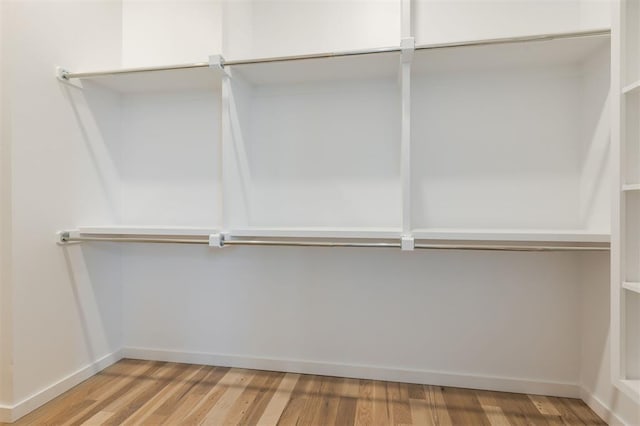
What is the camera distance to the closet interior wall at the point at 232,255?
1635 mm

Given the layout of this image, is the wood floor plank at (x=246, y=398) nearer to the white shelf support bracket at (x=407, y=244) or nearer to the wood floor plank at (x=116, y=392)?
the wood floor plank at (x=116, y=392)

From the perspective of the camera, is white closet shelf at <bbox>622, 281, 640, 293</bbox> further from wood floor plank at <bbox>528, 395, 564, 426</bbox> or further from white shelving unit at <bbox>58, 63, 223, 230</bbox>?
white shelving unit at <bbox>58, 63, 223, 230</bbox>

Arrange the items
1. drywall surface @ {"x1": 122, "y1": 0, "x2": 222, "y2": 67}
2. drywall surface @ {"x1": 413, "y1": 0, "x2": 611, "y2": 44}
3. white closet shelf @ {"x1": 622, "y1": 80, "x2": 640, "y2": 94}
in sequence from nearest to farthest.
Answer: white closet shelf @ {"x1": 622, "y1": 80, "x2": 640, "y2": 94}, drywall surface @ {"x1": 413, "y1": 0, "x2": 611, "y2": 44}, drywall surface @ {"x1": 122, "y1": 0, "x2": 222, "y2": 67}

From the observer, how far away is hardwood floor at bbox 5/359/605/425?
150 centimetres

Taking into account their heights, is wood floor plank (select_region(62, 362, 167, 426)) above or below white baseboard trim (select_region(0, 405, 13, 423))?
below

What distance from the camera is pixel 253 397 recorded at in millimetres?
1682

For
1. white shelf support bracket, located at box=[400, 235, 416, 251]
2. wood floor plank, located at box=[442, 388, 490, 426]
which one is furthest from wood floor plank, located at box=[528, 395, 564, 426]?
white shelf support bracket, located at box=[400, 235, 416, 251]

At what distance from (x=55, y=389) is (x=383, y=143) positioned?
2015 mm

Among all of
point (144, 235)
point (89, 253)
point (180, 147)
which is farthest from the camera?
point (180, 147)

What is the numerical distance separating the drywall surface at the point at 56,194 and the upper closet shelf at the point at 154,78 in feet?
0.29

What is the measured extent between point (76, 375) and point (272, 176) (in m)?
1.44

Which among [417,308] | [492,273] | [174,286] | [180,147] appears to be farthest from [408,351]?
[180,147]

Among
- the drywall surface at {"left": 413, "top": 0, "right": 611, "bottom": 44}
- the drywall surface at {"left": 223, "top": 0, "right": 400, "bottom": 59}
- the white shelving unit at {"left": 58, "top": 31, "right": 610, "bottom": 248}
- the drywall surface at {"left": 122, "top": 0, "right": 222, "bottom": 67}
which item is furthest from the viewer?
the drywall surface at {"left": 122, "top": 0, "right": 222, "bottom": 67}

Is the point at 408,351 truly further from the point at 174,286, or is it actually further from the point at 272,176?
the point at 174,286
